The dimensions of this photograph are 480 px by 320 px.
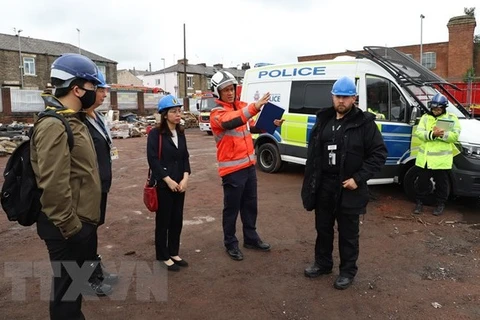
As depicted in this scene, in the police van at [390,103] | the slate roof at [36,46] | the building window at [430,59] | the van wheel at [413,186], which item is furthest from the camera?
the slate roof at [36,46]

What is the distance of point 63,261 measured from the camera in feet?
7.52

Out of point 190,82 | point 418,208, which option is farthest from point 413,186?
point 190,82

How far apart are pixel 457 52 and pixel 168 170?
108 ft

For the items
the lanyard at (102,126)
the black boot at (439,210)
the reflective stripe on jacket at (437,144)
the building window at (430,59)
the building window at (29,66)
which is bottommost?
the black boot at (439,210)

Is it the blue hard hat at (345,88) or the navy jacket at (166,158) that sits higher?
the blue hard hat at (345,88)

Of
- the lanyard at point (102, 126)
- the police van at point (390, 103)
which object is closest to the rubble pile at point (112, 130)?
the police van at point (390, 103)

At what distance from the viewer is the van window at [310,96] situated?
731 centimetres

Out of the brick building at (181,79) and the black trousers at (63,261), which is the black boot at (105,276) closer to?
the black trousers at (63,261)

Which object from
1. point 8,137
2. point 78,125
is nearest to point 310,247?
point 78,125

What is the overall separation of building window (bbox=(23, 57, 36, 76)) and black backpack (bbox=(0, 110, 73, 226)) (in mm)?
39499

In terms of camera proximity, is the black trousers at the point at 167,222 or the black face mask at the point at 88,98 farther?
the black trousers at the point at 167,222

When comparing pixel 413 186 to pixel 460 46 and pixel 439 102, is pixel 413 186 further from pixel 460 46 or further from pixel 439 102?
pixel 460 46

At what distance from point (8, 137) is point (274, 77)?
37.4ft

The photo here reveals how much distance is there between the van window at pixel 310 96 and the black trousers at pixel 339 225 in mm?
3838
